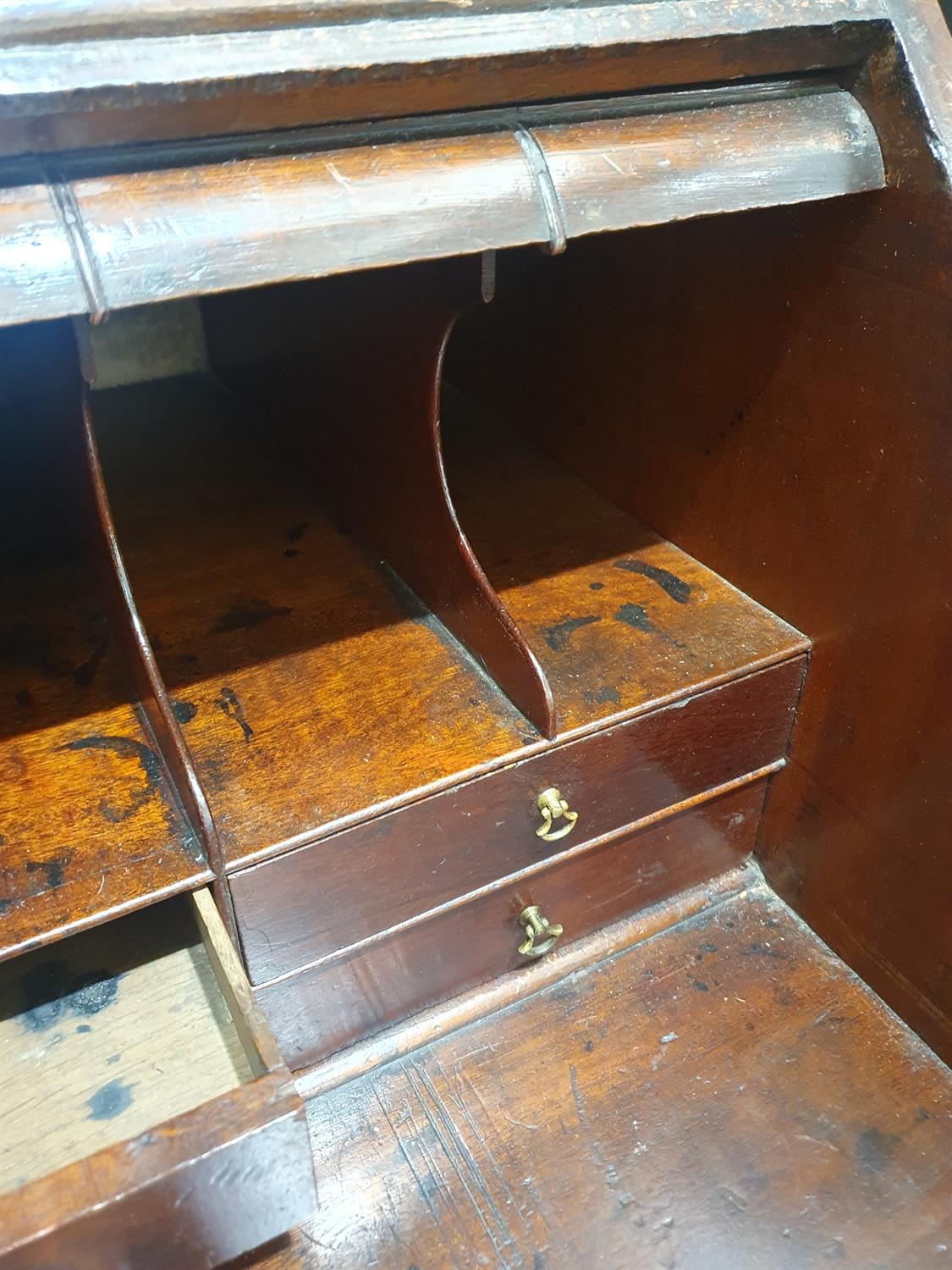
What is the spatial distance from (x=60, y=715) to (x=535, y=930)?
490mm

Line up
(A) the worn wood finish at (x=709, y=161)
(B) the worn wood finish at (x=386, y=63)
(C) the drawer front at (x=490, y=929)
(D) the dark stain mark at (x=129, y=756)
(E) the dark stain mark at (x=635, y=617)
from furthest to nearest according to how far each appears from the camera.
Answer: (E) the dark stain mark at (x=635, y=617) < (C) the drawer front at (x=490, y=929) < (D) the dark stain mark at (x=129, y=756) < (A) the worn wood finish at (x=709, y=161) < (B) the worn wood finish at (x=386, y=63)

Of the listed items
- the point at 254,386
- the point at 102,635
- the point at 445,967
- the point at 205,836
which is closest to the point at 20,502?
the point at 102,635

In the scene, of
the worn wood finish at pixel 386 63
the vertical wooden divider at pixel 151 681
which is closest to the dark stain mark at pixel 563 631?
the vertical wooden divider at pixel 151 681

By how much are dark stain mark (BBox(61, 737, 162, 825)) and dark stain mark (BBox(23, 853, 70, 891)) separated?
1.9 inches

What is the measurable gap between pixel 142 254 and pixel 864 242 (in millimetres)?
566

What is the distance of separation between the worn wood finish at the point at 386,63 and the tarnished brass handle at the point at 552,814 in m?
0.55

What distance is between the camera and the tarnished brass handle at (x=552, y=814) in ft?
2.89

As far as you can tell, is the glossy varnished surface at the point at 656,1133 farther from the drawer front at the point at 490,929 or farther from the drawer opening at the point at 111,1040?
the drawer opening at the point at 111,1040

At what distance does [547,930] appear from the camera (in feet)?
3.21

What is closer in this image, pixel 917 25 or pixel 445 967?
pixel 917 25

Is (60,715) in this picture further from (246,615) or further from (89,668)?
(246,615)

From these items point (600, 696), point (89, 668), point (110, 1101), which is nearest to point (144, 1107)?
point (110, 1101)

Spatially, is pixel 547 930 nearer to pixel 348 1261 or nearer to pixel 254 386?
pixel 348 1261

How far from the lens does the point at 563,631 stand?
996 millimetres
